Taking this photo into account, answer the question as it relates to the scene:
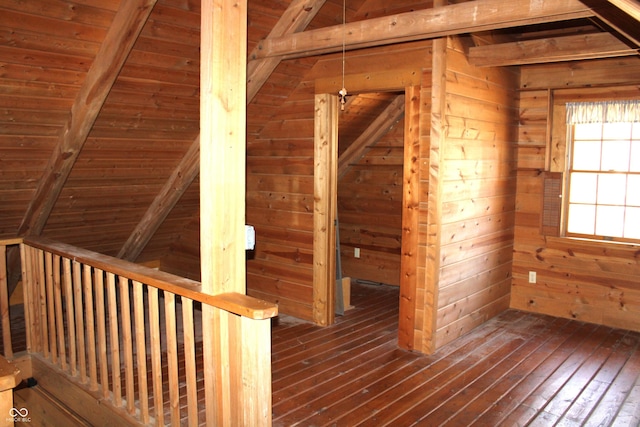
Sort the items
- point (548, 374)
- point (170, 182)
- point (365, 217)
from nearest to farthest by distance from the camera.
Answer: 1. point (548, 374)
2. point (170, 182)
3. point (365, 217)

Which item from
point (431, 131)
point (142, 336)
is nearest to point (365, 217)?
point (431, 131)

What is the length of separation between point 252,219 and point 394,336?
1.73 m

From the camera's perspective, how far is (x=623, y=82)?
4.31 meters

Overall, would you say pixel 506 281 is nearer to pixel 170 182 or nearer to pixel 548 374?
pixel 548 374

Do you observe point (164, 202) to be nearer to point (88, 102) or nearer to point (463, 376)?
point (88, 102)

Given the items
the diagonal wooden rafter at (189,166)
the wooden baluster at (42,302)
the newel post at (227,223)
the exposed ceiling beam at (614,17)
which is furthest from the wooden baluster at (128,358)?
the exposed ceiling beam at (614,17)

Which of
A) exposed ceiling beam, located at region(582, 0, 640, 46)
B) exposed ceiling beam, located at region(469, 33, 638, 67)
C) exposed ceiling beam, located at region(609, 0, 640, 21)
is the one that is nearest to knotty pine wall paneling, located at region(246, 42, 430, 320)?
exposed ceiling beam, located at region(469, 33, 638, 67)

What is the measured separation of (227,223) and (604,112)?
3.61m

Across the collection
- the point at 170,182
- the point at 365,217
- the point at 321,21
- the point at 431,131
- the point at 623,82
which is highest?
the point at 321,21

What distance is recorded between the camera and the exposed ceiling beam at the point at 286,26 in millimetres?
3777

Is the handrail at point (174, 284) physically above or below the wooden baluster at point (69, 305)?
above

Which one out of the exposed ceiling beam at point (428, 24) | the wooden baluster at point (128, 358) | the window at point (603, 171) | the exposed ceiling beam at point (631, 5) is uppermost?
the exposed ceiling beam at point (428, 24)

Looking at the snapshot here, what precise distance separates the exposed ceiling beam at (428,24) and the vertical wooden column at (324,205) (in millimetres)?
635

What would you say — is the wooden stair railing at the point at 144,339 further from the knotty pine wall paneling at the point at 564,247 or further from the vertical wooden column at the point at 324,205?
the knotty pine wall paneling at the point at 564,247
